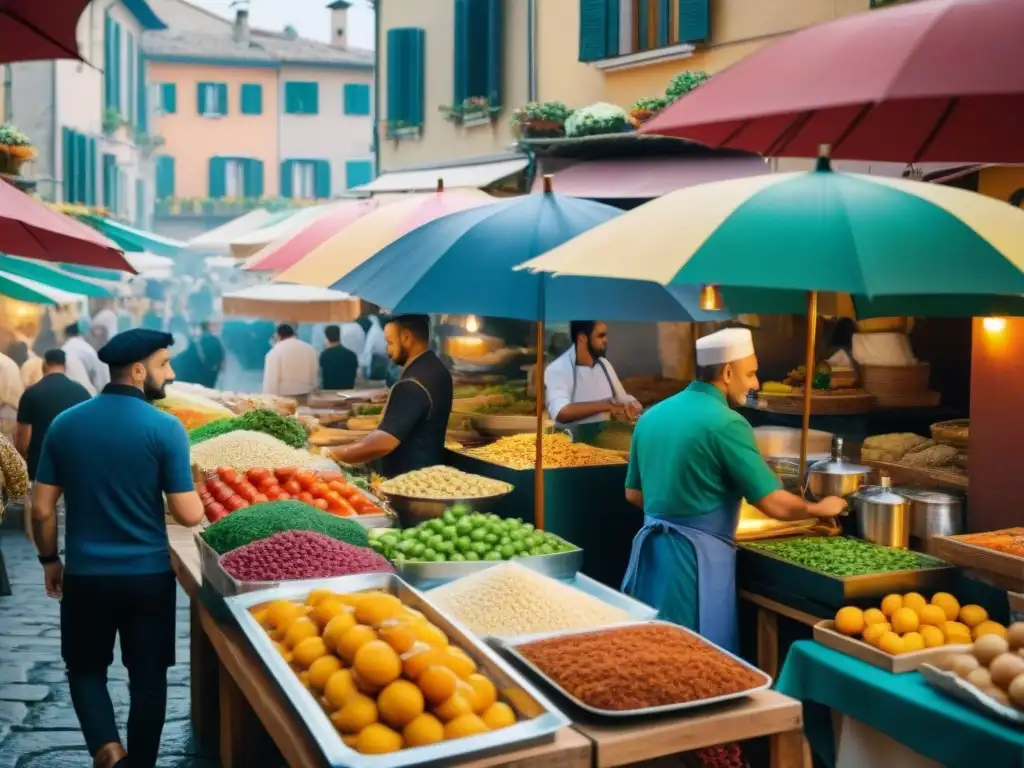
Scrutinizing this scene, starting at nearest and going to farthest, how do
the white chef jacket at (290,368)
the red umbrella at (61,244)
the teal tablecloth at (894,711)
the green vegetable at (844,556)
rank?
the teal tablecloth at (894,711) → the green vegetable at (844,556) → the red umbrella at (61,244) → the white chef jacket at (290,368)

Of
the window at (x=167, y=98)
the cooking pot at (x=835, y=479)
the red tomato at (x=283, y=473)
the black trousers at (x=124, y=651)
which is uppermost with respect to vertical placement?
the window at (x=167, y=98)

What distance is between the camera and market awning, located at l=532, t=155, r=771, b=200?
993cm

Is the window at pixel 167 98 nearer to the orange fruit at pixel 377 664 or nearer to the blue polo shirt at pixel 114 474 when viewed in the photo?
the blue polo shirt at pixel 114 474

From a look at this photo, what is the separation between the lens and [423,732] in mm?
3180

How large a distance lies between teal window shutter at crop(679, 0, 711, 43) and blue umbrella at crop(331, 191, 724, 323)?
6009 millimetres

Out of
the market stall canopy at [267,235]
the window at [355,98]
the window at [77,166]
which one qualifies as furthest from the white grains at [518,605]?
the window at [355,98]

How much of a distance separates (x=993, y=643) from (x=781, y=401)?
18.2 ft

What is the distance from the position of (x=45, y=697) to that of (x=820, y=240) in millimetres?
5191

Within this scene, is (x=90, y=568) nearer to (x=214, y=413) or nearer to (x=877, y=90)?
(x=877, y=90)

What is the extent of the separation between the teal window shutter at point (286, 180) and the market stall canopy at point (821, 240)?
4265 centimetres

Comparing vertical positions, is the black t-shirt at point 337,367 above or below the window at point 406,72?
below

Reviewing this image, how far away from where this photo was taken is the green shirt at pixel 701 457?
520cm

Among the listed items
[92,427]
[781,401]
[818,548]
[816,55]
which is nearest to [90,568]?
[92,427]

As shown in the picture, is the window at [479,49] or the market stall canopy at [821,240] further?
the window at [479,49]
